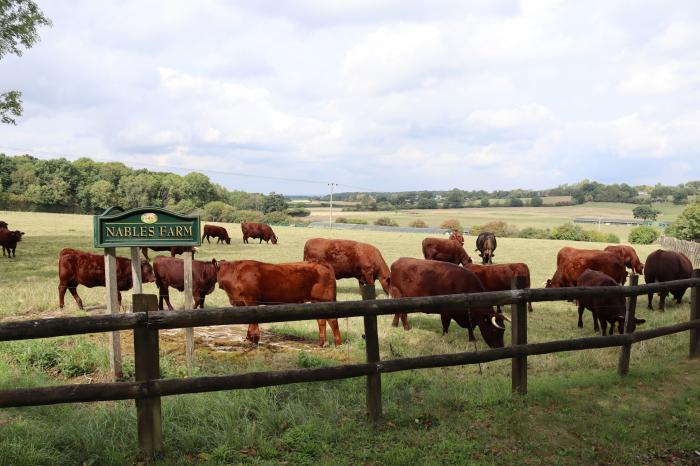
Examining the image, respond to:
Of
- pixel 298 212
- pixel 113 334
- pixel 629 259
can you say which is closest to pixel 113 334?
pixel 113 334

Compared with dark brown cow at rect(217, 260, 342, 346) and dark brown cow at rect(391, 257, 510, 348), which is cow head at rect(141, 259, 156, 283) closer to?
dark brown cow at rect(217, 260, 342, 346)

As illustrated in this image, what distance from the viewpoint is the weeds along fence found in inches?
162

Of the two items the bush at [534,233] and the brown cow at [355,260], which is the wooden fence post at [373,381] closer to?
the brown cow at [355,260]

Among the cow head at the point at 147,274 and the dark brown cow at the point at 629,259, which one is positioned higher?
the cow head at the point at 147,274

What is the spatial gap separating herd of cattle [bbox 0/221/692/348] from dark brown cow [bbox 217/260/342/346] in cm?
2

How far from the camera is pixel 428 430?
5.14m

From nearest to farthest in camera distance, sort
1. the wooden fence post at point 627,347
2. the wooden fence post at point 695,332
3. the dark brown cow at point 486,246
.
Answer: the wooden fence post at point 627,347, the wooden fence post at point 695,332, the dark brown cow at point 486,246

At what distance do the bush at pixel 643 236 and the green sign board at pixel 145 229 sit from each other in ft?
211

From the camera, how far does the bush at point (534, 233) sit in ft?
260

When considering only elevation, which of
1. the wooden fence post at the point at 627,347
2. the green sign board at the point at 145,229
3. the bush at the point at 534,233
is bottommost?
the bush at the point at 534,233

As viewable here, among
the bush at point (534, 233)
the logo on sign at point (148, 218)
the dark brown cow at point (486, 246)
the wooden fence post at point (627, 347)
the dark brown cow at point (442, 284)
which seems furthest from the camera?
the bush at point (534, 233)

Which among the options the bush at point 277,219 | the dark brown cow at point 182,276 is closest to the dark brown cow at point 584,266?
the dark brown cow at point 182,276

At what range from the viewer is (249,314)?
15.4 ft

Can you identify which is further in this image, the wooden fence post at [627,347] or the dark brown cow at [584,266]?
the dark brown cow at [584,266]
